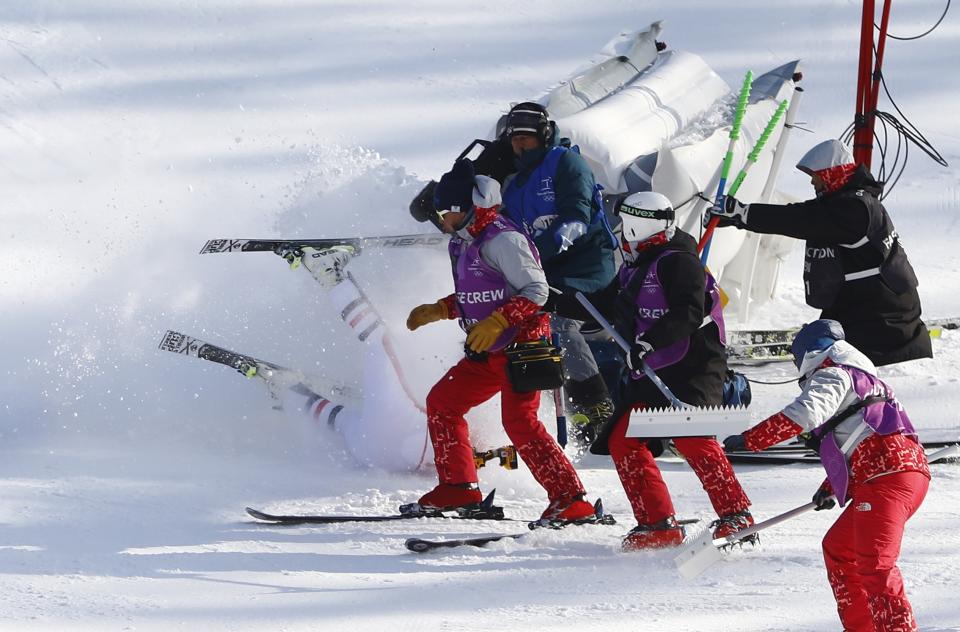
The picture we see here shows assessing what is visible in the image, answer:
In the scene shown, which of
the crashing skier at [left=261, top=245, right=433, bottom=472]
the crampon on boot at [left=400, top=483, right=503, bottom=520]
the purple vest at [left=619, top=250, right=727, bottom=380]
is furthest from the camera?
the crashing skier at [left=261, top=245, right=433, bottom=472]

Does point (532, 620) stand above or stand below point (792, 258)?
below

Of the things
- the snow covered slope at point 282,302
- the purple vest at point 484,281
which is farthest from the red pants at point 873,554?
the purple vest at point 484,281

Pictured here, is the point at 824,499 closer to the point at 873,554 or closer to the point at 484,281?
the point at 873,554

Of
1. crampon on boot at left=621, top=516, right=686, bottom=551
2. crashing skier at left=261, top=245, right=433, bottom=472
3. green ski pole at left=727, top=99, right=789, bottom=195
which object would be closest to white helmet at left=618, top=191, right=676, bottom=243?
crampon on boot at left=621, top=516, right=686, bottom=551

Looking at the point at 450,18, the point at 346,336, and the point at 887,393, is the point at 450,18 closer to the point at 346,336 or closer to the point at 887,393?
the point at 346,336

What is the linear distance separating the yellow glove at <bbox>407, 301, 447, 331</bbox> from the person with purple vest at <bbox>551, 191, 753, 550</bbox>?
34.6 inches

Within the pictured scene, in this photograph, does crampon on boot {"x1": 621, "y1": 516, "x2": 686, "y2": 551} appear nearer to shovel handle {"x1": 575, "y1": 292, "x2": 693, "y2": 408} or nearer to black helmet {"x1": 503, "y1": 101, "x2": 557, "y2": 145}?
shovel handle {"x1": 575, "y1": 292, "x2": 693, "y2": 408}

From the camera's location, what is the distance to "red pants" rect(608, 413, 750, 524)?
5.29 m

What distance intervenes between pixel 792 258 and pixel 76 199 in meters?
5.54

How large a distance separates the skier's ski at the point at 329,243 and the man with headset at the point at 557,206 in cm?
91

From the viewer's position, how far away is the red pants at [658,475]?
17.4ft

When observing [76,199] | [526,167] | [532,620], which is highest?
[76,199]

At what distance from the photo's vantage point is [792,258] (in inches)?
424

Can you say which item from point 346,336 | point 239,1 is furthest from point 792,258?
point 239,1
